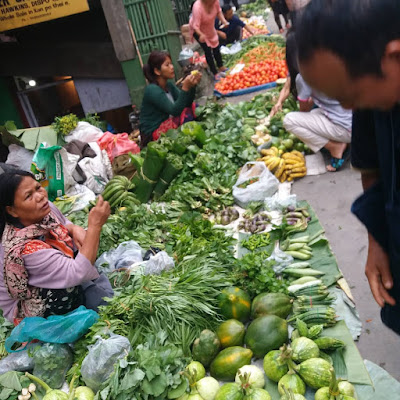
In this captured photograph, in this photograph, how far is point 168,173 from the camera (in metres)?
4.57

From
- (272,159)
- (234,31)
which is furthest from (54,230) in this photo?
(234,31)

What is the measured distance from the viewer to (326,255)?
305 cm

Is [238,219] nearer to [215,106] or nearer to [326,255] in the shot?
[326,255]

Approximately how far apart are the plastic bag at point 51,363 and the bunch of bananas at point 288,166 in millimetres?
2936

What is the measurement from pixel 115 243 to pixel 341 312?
2218 mm

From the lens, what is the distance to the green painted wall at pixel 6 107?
8742mm

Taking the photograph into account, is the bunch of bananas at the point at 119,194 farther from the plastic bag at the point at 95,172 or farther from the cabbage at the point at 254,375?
the cabbage at the point at 254,375

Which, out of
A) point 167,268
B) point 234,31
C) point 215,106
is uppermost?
point 234,31

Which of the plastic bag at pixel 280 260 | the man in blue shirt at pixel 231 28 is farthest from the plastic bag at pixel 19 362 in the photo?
the man in blue shirt at pixel 231 28

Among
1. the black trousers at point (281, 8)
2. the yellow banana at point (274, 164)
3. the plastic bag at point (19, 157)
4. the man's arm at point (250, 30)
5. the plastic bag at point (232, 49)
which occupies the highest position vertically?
the black trousers at point (281, 8)

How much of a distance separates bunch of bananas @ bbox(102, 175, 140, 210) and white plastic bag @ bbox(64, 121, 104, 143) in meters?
1.37

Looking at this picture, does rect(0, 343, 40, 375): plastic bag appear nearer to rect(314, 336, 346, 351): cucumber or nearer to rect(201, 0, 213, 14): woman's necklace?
rect(314, 336, 346, 351): cucumber

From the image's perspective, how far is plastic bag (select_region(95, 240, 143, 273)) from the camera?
3.35 meters

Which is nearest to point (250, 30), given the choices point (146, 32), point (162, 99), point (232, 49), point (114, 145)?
point (232, 49)
